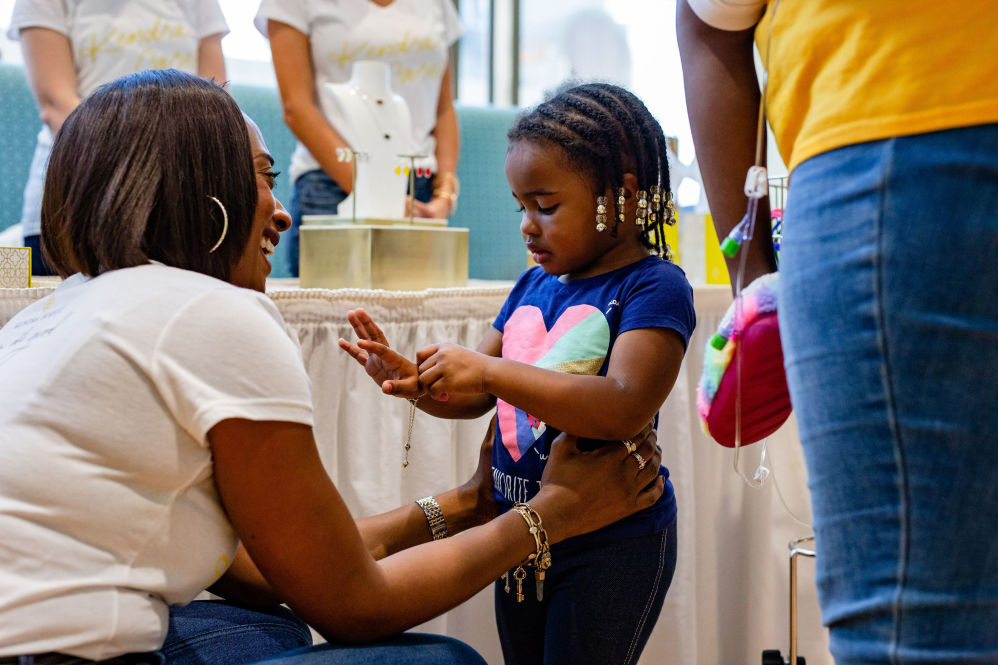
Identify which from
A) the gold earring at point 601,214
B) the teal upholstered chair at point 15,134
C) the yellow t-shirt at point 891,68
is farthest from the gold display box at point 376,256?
the teal upholstered chair at point 15,134

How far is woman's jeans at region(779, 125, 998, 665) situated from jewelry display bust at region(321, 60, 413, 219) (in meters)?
1.36

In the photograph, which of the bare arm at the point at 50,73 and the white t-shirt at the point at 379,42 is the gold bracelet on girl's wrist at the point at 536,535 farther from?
the bare arm at the point at 50,73

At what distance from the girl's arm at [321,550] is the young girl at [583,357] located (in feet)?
0.57

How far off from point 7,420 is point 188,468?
0.16m

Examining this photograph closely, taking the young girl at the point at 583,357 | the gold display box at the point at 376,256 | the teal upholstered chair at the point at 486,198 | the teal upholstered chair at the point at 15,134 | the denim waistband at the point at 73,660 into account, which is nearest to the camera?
the denim waistband at the point at 73,660

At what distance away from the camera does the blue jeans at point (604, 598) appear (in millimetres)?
1125

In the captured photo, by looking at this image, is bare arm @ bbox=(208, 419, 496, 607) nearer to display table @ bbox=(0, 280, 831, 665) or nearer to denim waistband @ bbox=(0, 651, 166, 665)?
denim waistband @ bbox=(0, 651, 166, 665)

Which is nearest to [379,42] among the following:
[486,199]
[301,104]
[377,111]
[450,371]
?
[301,104]

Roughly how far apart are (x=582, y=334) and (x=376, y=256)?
70 cm

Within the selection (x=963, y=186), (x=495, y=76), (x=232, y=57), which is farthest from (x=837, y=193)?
(x=495, y=76)

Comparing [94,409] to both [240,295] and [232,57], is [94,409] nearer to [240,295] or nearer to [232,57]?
[240,295]

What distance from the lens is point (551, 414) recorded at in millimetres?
1048

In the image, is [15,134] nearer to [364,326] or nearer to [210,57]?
[210,57]

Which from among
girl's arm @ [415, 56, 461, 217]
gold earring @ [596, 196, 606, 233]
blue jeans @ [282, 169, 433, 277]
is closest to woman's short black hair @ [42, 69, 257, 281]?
gold earring @ [596, 196, 606, 233]
